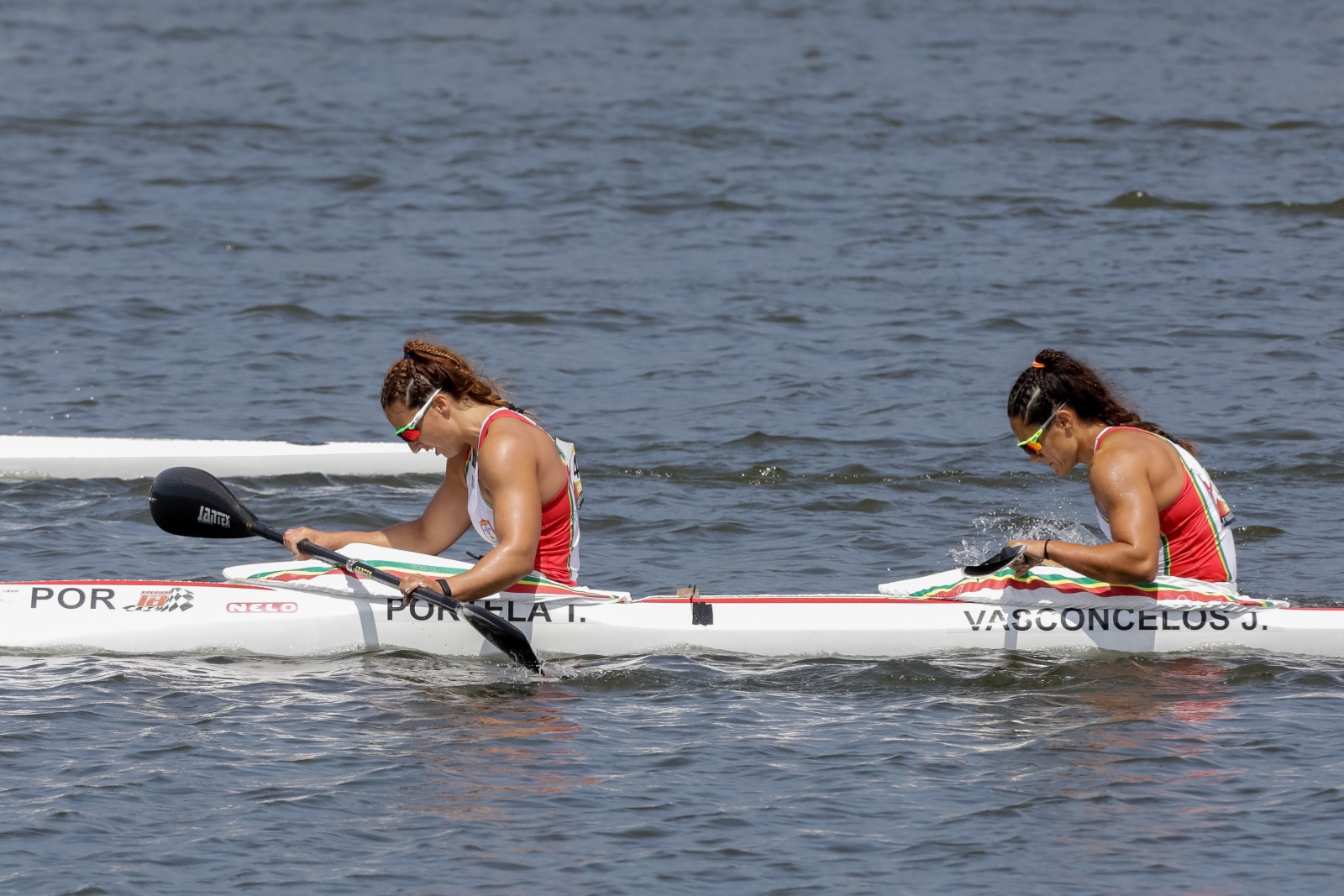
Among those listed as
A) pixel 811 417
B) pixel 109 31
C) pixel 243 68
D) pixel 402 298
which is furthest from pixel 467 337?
pixel 109 31

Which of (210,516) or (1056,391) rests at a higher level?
(1056,391)

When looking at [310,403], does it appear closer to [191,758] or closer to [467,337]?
[467,337]

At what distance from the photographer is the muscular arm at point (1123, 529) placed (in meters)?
6.68

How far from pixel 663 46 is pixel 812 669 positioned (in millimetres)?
21721

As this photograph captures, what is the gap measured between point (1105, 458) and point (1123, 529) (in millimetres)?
262

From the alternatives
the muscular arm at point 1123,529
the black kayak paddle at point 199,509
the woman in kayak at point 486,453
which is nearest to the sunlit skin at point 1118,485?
the muscular arm at point 1123,529

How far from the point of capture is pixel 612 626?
7285 mm

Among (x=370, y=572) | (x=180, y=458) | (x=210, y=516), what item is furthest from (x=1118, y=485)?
(x=180, y=458)

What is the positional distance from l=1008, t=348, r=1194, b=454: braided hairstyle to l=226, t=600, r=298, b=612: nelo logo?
9.32 ft

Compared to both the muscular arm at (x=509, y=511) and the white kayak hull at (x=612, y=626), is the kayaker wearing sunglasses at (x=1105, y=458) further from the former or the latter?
the muscular arm at (x=509, y=511)

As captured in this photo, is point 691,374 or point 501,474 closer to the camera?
point 501,474

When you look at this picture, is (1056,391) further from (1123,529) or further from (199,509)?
(199,509)

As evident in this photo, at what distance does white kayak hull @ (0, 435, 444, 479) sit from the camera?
34.9ft

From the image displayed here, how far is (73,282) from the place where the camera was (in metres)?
15.5
